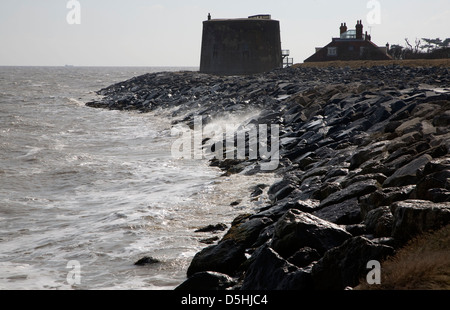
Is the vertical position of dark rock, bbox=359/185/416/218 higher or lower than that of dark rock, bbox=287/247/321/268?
higher

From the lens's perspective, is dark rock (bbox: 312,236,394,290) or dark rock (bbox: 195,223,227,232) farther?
dark rock (bbox: 195,223,227,232)

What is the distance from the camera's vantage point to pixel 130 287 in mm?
5301

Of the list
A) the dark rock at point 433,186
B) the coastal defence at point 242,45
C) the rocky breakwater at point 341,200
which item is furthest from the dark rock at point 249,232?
the coastal defence at point 242,45

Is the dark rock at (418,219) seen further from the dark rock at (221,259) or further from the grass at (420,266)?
the dark rock at (221,259)

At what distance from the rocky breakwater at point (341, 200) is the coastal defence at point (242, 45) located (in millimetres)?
29411

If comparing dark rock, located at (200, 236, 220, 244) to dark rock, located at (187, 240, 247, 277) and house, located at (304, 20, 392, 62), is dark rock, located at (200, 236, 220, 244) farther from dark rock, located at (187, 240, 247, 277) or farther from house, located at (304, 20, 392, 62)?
house, located at (304, 20, 392, 62)

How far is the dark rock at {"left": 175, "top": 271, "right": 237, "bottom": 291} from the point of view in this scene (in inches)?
183

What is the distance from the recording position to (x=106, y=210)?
872cm

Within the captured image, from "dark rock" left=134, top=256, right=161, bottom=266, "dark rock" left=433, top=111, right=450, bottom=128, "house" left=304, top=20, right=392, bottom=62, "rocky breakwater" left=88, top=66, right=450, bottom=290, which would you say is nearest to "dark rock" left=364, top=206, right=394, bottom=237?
"rocky breakwater" left=88, top=66, right=450, bottom=290

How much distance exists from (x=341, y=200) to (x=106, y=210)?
4201 millimetres

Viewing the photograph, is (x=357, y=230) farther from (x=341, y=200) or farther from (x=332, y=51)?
(x=332, y=51)

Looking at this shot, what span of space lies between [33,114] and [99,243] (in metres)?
23.7

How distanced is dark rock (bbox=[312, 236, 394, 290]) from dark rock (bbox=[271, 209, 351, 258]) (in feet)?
1.45

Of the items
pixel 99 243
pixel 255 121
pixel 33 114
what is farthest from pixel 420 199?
pixel 33 114
